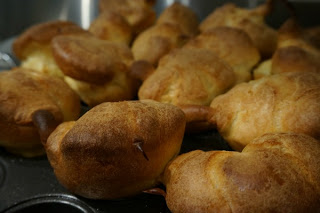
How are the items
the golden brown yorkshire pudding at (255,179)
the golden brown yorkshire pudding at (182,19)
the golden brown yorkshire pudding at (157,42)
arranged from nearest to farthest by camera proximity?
1. the golden brown yorkshire pudding at (255,179)
2. the golden brown yorkshire pudding at (157,42)
3. the golden brown yorkshire pudding at (182,19)

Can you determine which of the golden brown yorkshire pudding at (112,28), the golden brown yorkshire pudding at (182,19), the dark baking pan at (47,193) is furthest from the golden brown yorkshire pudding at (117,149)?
the golden brown yorkshire pudding at (182,19)

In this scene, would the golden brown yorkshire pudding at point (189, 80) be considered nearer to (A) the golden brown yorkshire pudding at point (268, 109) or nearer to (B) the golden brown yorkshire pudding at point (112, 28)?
(A) the golden brown yorkshire pudding at point (268, 109)

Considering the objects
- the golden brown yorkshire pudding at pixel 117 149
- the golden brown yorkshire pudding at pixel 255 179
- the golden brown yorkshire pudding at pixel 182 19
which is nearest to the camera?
the golden brown yorkshire pudding at pixel 255 179

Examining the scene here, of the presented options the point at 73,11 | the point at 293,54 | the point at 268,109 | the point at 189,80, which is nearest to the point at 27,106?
the point at 189,80

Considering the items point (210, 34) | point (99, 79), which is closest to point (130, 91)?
point (99, 79)

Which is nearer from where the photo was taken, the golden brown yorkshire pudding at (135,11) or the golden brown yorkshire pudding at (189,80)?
the golden brown yorkshire pudding at (189,80)

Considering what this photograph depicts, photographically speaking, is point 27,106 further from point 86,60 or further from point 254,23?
point 254,23

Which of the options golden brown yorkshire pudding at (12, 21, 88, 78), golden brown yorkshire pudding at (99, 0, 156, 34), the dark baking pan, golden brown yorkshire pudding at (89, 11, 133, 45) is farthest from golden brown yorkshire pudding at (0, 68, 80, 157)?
golden brown yorkshire pudding at (99, 0, 156, 34)
